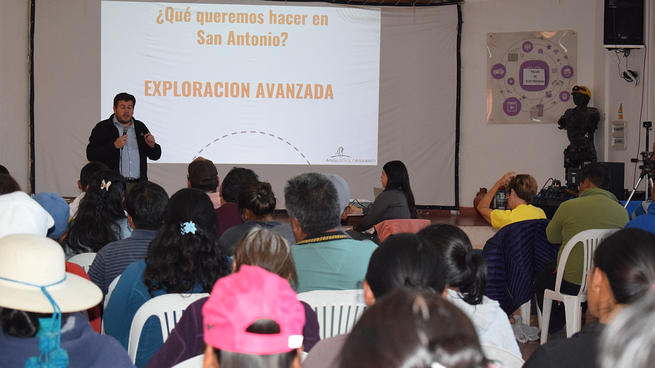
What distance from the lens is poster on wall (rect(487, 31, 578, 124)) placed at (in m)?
7.45

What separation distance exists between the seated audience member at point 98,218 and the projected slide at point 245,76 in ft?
14.4

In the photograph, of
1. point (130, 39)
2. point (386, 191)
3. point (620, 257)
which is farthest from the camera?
point (130, 39)

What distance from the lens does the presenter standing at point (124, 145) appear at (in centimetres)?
450

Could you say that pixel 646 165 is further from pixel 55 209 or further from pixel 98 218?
pixel 55 209

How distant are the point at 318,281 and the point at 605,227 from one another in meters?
1.97

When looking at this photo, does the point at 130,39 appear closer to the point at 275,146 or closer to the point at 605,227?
the point at 275,146

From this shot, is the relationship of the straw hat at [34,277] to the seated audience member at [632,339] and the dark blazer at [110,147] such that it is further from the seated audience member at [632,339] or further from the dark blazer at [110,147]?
the dark blazer at [110,147]

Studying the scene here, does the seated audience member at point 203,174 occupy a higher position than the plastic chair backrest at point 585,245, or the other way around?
the seated audience member at point 203,174

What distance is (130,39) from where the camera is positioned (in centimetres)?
Answer: 694

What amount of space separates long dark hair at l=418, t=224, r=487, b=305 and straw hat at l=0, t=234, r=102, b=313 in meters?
0.99

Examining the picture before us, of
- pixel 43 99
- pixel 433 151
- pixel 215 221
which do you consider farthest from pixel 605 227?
pixel 43 99

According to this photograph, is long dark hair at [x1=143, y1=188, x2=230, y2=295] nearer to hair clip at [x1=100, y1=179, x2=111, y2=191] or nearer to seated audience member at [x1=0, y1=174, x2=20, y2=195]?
hair clip at [x1=100, y1=179, x2=111, y2=191]

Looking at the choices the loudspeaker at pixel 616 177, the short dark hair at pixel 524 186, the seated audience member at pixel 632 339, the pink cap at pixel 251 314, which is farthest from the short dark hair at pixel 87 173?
the loudspeaker at pixel 616 177

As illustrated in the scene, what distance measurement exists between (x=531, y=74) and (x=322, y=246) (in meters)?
6.14
